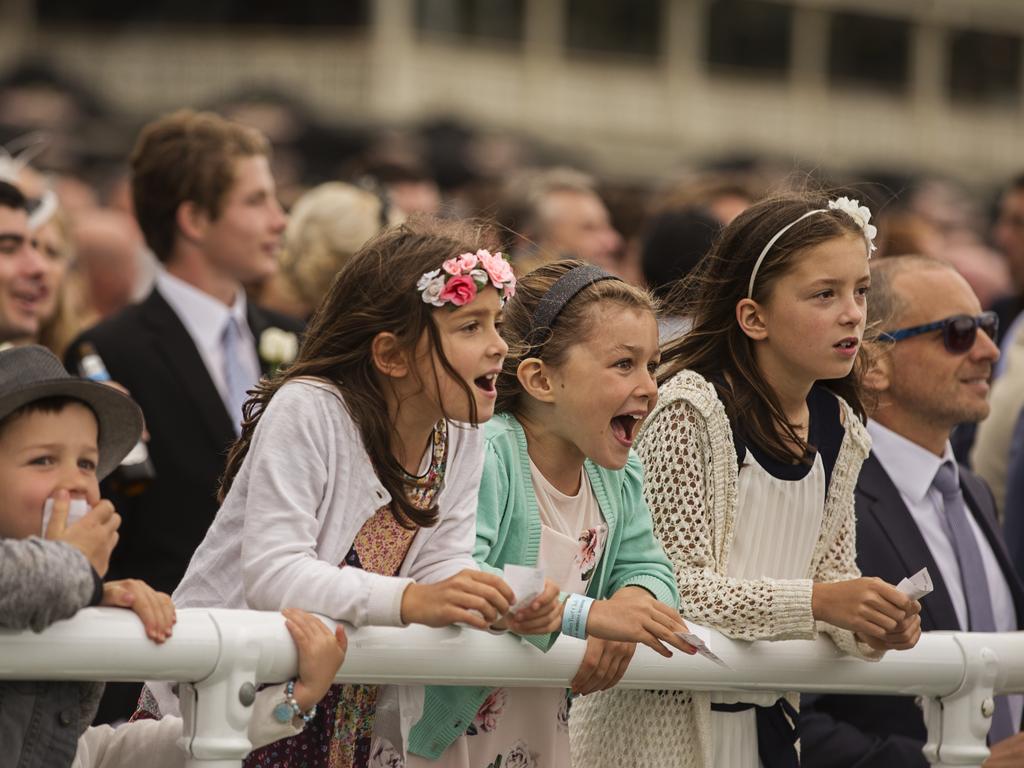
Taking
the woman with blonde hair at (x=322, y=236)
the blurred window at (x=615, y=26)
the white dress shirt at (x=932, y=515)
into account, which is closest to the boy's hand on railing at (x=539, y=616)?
the white dress shirt at (x=932, y=515)

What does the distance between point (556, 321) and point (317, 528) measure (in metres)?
0.86

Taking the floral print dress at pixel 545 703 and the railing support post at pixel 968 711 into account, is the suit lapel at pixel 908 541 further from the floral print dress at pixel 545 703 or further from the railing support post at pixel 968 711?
the floral print dress at pixel 545 703

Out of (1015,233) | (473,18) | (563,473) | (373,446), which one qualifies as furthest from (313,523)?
(473,18)

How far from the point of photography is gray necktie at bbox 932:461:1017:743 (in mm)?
5133

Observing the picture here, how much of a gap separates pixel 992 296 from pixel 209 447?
26.4 feet

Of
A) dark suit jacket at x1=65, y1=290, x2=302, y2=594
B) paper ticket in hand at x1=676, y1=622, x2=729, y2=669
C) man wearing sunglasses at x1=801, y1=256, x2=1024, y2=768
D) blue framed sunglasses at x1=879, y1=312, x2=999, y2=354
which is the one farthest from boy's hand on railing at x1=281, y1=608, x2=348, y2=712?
blue framed sunglasses at x1=879, y1=312, x2=999, y2=354

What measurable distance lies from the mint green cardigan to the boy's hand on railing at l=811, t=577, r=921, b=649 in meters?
0.35

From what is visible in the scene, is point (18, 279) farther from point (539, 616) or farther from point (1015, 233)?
point (1015, 233)

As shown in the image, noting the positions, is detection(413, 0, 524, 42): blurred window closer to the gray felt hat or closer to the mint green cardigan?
the mint green cardigan

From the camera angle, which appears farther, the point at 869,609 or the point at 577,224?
the point at 577,224

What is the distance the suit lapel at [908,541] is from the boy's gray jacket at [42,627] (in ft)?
7.89

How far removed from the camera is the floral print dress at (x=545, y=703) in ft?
→ 13.4

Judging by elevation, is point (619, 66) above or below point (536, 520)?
below

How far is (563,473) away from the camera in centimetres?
426
